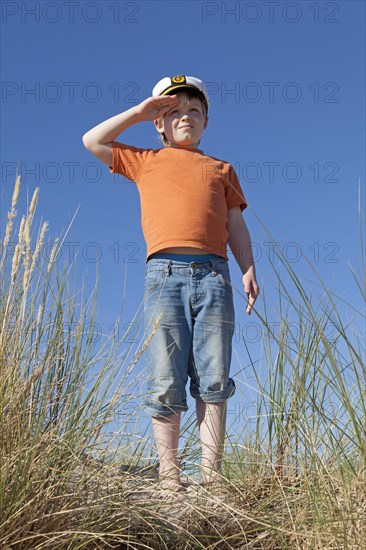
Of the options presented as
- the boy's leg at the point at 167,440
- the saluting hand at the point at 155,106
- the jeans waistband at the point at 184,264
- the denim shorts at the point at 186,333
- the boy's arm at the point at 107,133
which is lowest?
the boy's leg at the point at 167,440

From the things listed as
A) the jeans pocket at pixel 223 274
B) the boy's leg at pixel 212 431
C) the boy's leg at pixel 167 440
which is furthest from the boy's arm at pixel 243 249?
A: the boy's leg at pixel 167 440

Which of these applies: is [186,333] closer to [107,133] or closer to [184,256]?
[184,256]

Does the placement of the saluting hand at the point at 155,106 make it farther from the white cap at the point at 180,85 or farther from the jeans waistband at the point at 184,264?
the jeans waistband at the point at 184,264

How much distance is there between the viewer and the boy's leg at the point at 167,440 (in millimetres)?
2588

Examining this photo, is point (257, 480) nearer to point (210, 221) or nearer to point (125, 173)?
point (210, 221)

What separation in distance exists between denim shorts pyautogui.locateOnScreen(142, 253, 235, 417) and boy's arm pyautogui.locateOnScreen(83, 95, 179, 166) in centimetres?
58

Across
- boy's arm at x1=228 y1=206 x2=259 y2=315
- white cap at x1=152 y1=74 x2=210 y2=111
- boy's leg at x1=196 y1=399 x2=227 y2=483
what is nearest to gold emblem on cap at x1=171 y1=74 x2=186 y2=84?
white cap at x1=152 y1=74 x2=210 y2=111

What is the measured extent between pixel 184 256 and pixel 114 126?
2.17 feet

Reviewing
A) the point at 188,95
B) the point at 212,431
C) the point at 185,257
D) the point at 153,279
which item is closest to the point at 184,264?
the point at 185,257

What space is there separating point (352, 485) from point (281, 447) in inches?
22.4

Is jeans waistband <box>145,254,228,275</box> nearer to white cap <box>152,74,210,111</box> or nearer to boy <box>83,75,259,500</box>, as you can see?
boy <box>83,75,259,500</box>

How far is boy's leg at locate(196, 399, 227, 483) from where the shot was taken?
2641 millimetres

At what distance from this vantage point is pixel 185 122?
3.03 meters

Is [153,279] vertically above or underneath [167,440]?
above
